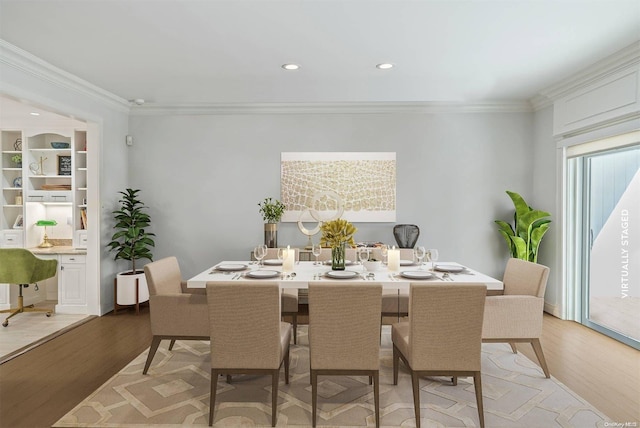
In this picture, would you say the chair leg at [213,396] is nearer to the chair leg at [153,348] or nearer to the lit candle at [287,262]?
the chair leg at [153,348]

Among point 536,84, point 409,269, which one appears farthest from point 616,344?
point 536,84

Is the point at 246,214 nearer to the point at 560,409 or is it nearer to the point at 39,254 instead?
the point at 39,254

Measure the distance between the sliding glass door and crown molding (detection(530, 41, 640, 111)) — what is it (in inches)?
28.1

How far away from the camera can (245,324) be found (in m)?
2.11

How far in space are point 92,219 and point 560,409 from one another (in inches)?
191

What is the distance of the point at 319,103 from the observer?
4785mm

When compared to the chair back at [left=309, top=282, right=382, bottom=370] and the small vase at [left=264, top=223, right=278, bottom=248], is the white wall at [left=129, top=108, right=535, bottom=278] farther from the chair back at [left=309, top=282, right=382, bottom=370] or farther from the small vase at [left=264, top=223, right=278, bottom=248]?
the chair back at [left=309, top=282, right=382, bottom=370]

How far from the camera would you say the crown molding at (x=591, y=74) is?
318 centimetres

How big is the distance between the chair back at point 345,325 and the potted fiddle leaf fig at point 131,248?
3160 millimetres

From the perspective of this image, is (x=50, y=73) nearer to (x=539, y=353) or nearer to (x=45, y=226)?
(x=45, y=226)

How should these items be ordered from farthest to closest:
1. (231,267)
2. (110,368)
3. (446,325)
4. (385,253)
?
1. (385,253)
2. (231,267)
3. (110,368)
4. (446,325)

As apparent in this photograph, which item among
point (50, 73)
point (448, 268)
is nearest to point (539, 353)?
point (448, 268)

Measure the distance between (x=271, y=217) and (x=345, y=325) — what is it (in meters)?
2.68

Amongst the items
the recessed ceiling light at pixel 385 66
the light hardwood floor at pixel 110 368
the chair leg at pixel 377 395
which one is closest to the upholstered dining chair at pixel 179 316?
the light hardwood floor at pixel 110 368
